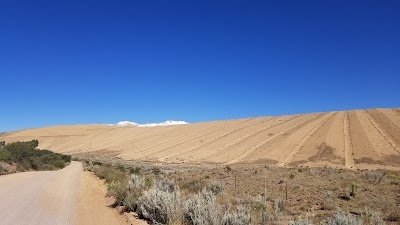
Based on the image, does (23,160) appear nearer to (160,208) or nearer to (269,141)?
(160,208)

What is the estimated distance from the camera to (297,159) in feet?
176

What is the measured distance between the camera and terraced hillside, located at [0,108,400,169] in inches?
2115

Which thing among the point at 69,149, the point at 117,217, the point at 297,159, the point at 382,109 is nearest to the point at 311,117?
the point at 382,109

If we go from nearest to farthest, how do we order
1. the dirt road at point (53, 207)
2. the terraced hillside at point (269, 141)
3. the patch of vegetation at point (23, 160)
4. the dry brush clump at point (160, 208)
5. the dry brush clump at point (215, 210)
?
the dry brush clump at point (215, 210) → the dry brush clump at point (160, 208) → the dirt road at point (53, 207) → the patch of vegetation at point (23, 160) → the terraced hillside at point (269, 141)

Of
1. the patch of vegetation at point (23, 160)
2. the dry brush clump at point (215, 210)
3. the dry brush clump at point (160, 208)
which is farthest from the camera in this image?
the patch of vegetation at point (23, 160)

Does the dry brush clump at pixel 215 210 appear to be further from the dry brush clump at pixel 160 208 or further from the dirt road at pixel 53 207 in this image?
the dirt road at pixel 53 207

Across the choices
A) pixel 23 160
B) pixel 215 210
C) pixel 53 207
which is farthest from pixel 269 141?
pixel 215 210

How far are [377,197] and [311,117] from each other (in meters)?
74.7

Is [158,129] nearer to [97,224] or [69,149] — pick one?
[69,149]

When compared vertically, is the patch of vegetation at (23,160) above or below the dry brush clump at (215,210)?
above

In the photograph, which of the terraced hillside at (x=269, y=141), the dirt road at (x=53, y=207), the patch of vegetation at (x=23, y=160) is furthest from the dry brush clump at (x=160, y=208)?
the terraced hillside at (x=269, y=141)

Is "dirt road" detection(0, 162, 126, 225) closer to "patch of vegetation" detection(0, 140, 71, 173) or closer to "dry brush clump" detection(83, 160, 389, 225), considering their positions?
"dry brush clump" detection(83, 160, 389, 225)

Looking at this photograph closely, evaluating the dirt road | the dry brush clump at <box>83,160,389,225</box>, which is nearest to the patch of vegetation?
the dirt road

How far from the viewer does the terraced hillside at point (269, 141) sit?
53.7 metres
